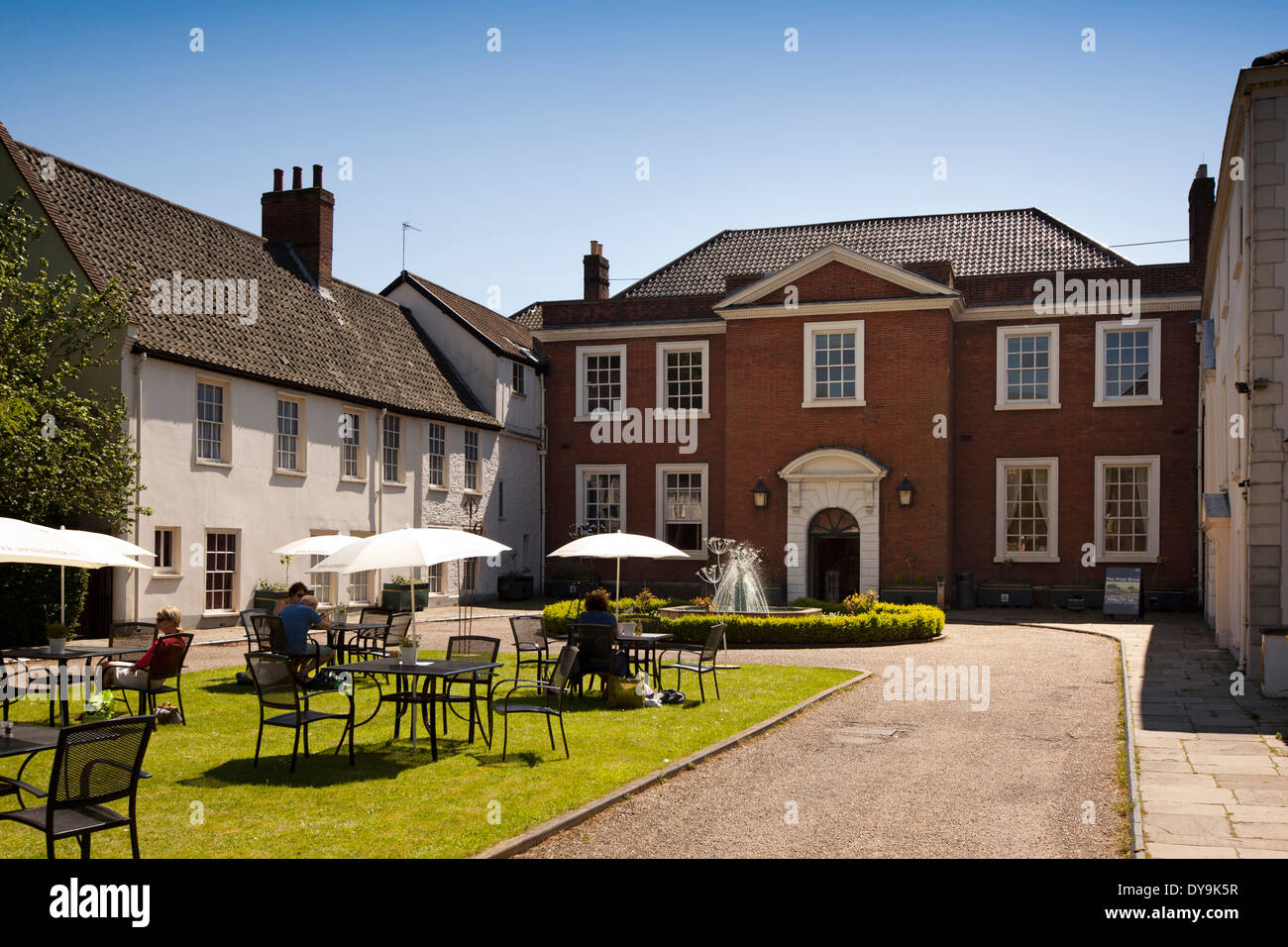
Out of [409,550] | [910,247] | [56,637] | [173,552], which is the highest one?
[910,247]

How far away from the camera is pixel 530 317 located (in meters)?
42.6

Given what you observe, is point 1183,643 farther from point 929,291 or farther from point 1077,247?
point 1077,247

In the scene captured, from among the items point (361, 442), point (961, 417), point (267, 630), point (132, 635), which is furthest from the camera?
point (961, 417)

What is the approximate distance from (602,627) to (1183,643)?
41.7 feet

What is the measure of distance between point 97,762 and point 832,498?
2596cm

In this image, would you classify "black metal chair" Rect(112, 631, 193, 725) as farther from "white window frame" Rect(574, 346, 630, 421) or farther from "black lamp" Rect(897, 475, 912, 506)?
"white window frame" Rect(574, 346, 630, 421)

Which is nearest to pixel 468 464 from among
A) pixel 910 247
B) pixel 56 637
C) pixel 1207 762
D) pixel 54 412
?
pixel 54 412

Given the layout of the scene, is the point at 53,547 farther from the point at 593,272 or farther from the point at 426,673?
the point at 593,272

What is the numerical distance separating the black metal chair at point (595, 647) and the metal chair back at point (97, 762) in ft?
24.8

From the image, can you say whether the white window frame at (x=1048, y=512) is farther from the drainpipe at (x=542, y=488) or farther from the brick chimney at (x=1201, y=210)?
the drainpipe at (x=542, y=488)

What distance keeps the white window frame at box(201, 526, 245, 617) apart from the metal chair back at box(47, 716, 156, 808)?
56.0ft

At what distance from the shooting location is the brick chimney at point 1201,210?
31.1m

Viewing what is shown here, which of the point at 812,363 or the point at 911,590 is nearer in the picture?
the point at 911,590

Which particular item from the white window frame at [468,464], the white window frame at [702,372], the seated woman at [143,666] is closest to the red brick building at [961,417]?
the white window frame at [702,372]
